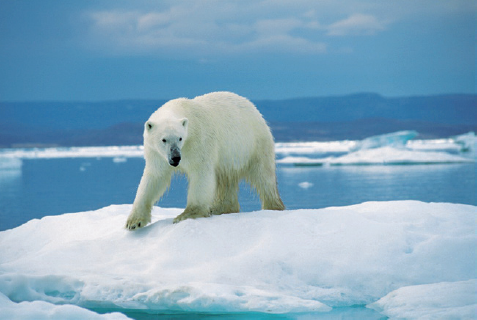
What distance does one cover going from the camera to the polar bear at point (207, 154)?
5.09m

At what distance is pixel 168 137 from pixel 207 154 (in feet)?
2.14

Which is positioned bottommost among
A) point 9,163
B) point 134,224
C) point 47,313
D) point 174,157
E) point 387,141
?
point 47,313

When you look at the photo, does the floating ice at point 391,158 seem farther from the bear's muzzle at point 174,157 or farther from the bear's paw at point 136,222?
the bear's muzzle at point 174,157

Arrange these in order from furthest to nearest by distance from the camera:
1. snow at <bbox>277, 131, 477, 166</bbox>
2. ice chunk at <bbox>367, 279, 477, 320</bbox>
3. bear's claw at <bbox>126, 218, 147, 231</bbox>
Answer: snow at <bbox>277, 131, 477, 166</bbox> → bear's claw at <bbox>126, 218, 147, 231</bbox> → ice chunk at <bbox>367, 279, 477, 320</bbox>

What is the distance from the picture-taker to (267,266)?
4426 mm

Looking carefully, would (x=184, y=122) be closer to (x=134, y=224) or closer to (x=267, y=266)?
(x=134, y=224)

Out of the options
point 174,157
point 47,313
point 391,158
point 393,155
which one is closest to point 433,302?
point 174,157

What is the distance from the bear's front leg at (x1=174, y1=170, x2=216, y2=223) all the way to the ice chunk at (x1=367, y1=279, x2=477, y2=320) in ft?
6.64

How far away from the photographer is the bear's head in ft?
15.7

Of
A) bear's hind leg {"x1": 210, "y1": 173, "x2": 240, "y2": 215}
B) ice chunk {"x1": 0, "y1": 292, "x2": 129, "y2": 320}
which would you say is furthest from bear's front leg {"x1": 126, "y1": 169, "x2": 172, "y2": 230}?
ice chunk {"x1": 0, "y1": 292, "x2": 129, "y2": 320}

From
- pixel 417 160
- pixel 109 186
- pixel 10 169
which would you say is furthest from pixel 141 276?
pixel 10 169

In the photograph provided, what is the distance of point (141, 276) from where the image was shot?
4398 millimetres

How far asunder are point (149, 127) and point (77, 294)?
5.67 ft

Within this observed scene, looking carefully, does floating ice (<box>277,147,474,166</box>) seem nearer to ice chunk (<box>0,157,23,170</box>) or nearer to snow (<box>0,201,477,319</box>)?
ice chunk (<box>0,157,23,170</box>)
